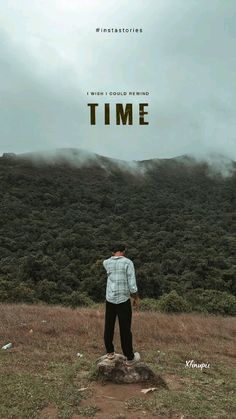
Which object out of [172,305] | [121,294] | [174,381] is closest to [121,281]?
[121,294]

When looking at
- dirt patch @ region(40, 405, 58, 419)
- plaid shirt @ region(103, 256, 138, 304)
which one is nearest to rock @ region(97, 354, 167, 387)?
plaid shirt @ region(103, 256, 138, 304)

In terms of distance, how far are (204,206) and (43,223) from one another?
156 feet

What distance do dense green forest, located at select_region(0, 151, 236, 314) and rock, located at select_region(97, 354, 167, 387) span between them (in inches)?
517

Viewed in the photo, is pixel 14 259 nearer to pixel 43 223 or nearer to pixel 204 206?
pixel 43 223

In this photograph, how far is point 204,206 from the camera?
105 meters

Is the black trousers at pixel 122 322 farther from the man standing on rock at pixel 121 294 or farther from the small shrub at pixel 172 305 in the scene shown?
the small shrub at pixel 172 305

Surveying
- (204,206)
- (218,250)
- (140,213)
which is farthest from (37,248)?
(204,206)

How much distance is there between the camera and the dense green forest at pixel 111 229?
36.4m

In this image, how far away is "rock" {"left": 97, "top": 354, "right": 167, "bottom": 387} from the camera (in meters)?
6.59

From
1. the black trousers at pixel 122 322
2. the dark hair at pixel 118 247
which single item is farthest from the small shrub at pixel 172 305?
the dark hair at pixel 118 247

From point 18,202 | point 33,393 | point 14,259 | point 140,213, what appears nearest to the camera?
point 33,393

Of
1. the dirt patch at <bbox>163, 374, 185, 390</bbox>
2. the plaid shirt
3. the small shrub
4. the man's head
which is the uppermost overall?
the man's head

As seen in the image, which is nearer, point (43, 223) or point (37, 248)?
point (37, 248)

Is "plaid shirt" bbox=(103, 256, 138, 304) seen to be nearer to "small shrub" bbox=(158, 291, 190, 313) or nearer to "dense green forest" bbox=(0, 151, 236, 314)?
"small shrub" bbox=(158, 291, 190, 313)
